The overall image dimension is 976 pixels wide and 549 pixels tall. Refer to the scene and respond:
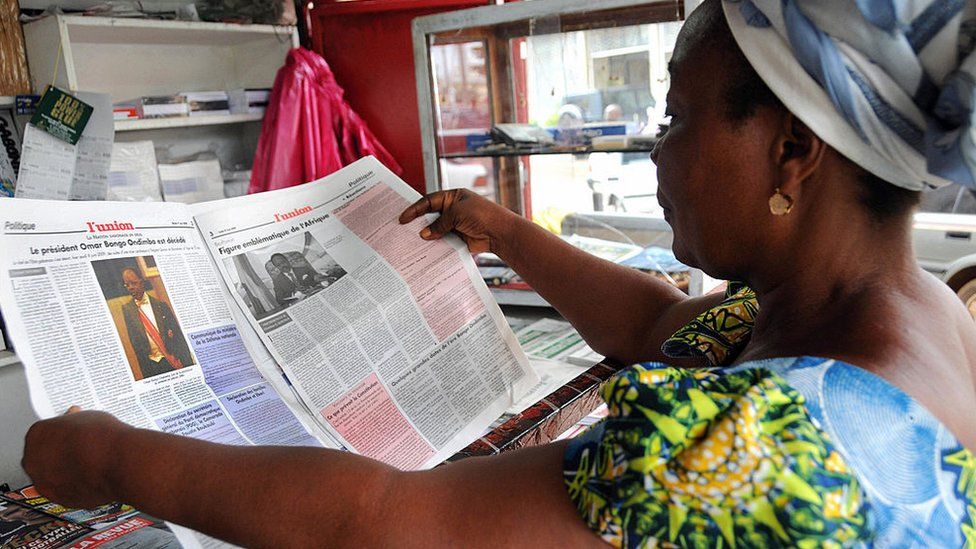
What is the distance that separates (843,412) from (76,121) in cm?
218

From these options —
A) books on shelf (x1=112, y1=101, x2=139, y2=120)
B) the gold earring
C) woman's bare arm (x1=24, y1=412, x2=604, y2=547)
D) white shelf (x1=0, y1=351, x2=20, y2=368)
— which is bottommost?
white shelf (x1=0, y1=351, x2=20, y2=368)

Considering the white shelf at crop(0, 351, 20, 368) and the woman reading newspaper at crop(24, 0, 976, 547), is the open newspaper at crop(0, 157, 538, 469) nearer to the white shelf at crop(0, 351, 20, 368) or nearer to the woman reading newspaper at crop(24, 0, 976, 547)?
the woman reading newspaper at crop(24, 0, 976, 547)

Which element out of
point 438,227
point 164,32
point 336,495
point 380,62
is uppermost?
point 164,32

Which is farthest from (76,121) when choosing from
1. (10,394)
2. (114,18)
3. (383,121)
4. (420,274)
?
(420,274)

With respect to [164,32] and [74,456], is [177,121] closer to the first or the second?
[164,32]

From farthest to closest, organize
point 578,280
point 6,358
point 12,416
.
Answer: point 12,416 → point 6,358 → point 578,280

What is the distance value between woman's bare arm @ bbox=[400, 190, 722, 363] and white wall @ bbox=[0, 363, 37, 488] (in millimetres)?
1525

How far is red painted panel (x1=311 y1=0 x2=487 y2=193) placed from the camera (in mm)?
2727

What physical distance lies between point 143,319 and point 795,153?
0.70 metres

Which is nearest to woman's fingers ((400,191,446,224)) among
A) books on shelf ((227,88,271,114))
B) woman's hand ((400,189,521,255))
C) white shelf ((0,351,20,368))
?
woman's hand ((400,189,521,255))

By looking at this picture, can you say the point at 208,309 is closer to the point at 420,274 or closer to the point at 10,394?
the point at 420,274

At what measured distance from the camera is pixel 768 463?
49 centimetres

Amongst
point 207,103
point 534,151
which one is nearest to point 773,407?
point 534,151

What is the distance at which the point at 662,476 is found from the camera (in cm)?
50
